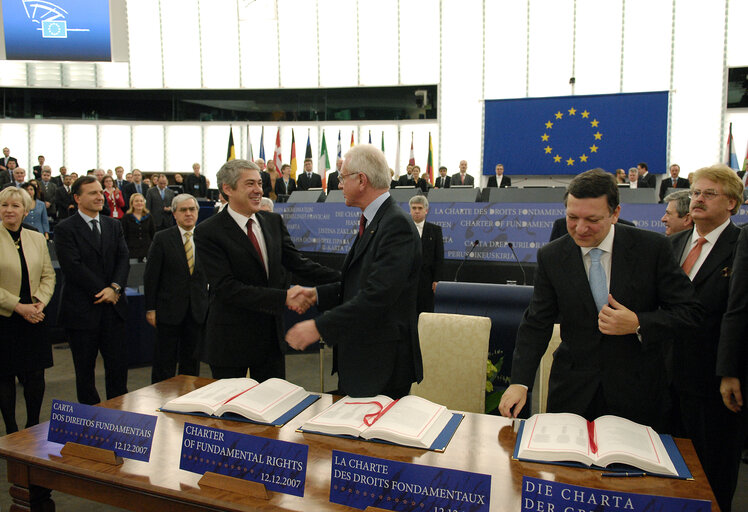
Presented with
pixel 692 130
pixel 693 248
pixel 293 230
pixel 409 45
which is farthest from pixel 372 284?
pixel 409 45

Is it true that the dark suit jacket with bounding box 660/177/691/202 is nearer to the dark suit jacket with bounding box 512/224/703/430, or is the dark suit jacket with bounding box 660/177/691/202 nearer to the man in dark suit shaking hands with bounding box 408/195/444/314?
the man in dark suit shaking hands with bounding box 408/195/444/314

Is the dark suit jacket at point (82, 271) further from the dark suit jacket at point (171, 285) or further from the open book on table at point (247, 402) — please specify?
the open book on table at point (247, 402)

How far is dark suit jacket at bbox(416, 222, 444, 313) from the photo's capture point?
542cm

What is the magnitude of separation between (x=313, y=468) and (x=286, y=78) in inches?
668

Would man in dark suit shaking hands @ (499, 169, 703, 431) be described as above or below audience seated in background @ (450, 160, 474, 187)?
below

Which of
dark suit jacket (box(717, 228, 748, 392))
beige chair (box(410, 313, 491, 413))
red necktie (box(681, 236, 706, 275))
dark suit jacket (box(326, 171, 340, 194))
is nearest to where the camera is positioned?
dark suit jacket (box(717, 228, 748, 392))

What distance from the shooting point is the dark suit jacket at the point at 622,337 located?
5.81ft

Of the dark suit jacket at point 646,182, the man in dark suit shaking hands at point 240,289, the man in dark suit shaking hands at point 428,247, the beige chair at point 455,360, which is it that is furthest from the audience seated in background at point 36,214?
the dark suit jacket at point 646,182

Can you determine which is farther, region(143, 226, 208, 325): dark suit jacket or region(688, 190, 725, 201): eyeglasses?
region(143, 226, 208, 325): dark suit jacket

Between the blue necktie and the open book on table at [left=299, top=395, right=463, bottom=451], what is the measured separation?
1.92 feet

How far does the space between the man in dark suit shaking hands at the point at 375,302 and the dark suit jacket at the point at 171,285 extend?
1.89 m

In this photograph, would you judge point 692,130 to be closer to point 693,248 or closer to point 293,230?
point 293,230

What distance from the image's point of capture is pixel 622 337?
1.78 meters

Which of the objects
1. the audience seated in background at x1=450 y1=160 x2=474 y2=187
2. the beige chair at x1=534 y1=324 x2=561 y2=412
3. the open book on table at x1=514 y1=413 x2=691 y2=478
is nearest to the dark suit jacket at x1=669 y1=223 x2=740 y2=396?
the beige chair at x1=534 y1=324 x2=561 y2=412
